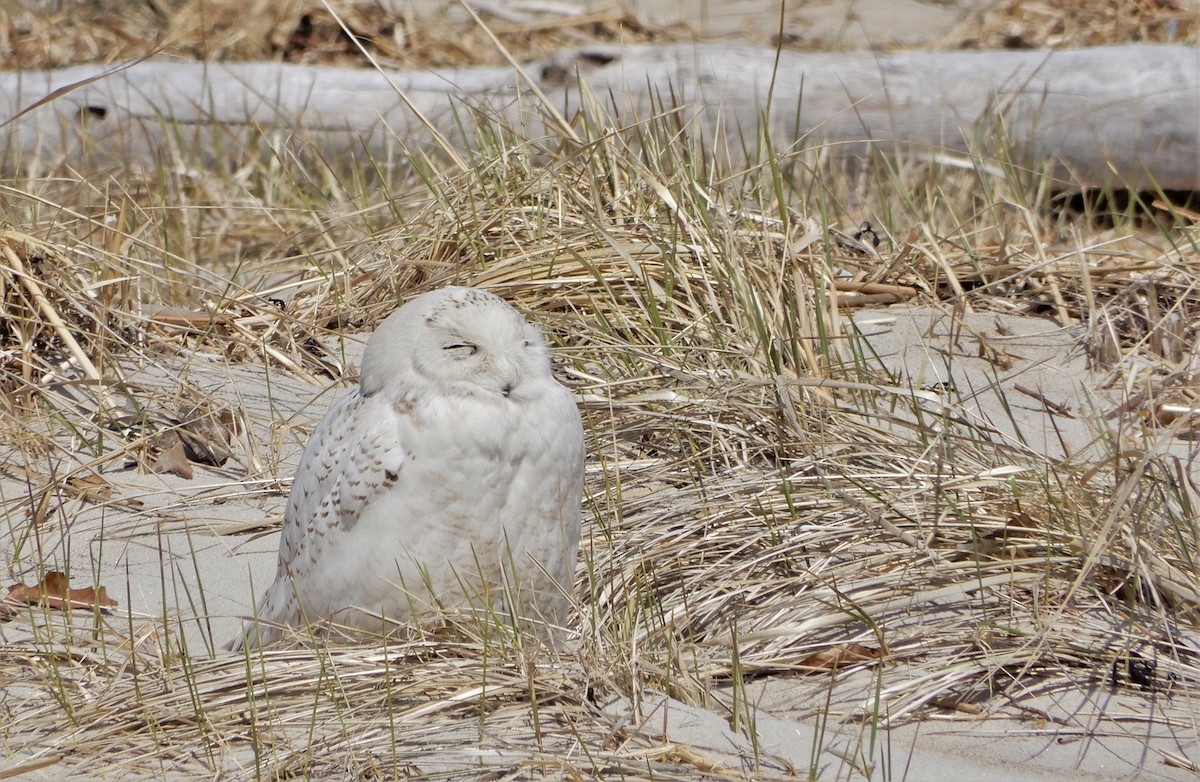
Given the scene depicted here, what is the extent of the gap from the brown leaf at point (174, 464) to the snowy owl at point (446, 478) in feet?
2.92

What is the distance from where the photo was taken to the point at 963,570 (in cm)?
275

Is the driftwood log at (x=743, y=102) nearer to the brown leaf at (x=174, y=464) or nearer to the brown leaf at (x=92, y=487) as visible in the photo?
the brown leaf at (x=174, y=464)

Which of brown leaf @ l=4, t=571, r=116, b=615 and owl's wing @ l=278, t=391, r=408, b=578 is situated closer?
owl's wing @ l=278, t=391, r=408, b=578

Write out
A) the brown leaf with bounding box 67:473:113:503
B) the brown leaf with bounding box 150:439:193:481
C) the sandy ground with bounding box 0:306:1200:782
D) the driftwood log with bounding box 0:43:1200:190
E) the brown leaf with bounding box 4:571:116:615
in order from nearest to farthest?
the sandy ground with bounding box 0:306:1200:782 < the brown leaf with bounding box 4:571:116:615 < the brown leaf with bounding box 67:473:113:503 < the brown leaf with bounding box 150:439:193:481 < the driftwood log with bounding box 0:43:1200:190

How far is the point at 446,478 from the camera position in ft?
8.29

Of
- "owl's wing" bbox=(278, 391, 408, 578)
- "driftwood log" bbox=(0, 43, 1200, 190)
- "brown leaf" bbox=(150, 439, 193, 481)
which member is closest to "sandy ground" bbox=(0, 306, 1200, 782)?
"brown leaf" bbox=(150, 439, 193, 481)

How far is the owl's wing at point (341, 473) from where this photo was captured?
2572 millimetres

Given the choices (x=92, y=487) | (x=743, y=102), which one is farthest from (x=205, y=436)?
(x=743, y=102)

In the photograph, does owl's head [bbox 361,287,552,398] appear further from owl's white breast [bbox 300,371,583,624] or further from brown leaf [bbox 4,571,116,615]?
brown leaf [bbox 4,571,116,615]

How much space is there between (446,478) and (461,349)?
232mm

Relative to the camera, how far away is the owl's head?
2520mm

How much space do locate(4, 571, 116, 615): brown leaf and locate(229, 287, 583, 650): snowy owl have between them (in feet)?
1.66

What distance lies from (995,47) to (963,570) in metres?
5.31

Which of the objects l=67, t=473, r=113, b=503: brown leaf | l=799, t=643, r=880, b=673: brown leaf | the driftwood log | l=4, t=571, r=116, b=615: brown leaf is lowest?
l=799, t=643, r=880, b=673: brown leaf
